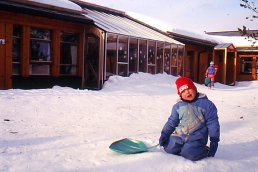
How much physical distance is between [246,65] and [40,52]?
2122cm

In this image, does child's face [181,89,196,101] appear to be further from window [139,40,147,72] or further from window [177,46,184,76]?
window [177,46,184,76]

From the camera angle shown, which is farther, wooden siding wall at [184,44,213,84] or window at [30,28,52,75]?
wooden siding wall at [184,44,213,84]

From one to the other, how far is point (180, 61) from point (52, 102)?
13.0m

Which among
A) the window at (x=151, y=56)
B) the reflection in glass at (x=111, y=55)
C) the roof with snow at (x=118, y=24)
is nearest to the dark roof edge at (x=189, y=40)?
the roof with snow at (x=118, y=24)

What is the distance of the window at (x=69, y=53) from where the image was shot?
48.0ft

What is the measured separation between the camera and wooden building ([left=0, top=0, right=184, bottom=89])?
12328 millimetres

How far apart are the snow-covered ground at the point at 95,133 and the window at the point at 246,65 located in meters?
19.4

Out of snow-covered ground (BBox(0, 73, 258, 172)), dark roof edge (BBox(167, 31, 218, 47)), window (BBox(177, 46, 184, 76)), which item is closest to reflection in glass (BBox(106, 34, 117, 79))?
snow-covered ground (BBox(0, 73, 258, 172))

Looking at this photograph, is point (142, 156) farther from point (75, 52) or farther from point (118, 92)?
point (75, 52)

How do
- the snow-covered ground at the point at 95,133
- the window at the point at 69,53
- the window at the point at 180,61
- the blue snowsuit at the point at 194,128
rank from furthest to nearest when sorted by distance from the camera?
the window at the point at 180,61 → the window at the point at 69,53 → the blue snowsuit at the point at 194,128 → the snow-covered ground at the point at 95,133

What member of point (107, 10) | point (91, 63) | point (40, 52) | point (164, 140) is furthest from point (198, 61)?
point (164, 140)

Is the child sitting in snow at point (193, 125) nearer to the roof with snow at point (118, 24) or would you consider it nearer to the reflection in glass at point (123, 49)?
the roof with snow at point (118, 24)

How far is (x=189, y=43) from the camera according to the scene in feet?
75.3

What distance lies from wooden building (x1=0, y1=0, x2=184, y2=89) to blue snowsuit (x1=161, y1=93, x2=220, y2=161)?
9292 mm
